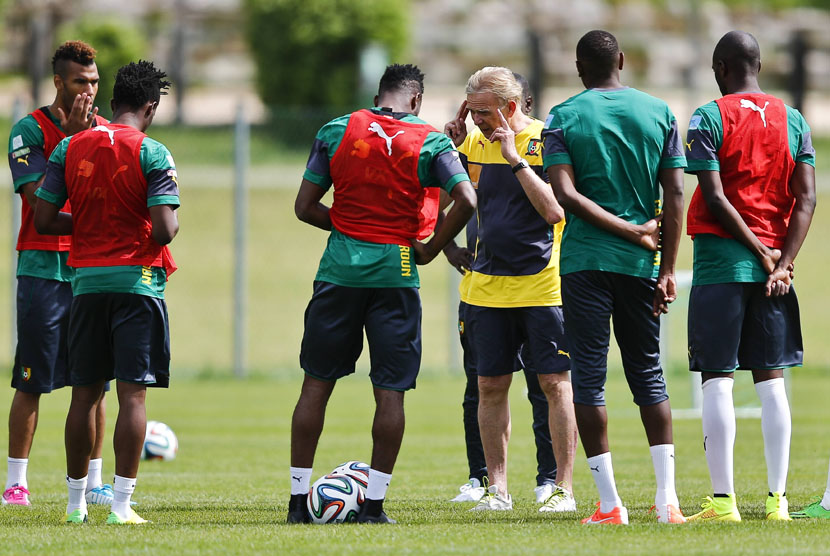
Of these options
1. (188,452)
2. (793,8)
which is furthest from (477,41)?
(188,452)

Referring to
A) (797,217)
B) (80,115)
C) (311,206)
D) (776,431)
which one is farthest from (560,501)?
(80,115)

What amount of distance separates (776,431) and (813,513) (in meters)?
0.51

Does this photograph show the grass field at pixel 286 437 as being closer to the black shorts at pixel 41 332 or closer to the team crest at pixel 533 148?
the black shorts at pixel 41 332

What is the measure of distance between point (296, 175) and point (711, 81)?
2857cm

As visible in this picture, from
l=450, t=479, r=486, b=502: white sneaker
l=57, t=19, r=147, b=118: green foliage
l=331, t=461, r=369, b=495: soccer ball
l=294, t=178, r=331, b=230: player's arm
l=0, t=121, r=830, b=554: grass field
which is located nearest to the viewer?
l=0, t=121, r=830, b=554: grass field

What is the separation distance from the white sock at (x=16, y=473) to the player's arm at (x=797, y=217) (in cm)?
440

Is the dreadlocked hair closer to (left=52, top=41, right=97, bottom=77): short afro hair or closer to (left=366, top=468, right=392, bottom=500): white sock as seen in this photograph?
(left=52, top=41, right=97, bottom=77): short afro hair

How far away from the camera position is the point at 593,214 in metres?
6.28

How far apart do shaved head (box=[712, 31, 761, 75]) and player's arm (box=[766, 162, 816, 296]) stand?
1.84 ft

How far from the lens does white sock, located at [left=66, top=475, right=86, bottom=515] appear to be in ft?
21.9

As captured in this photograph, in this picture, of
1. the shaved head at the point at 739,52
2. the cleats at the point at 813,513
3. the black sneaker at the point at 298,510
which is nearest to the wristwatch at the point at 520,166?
the shaved head at the point at 739,52

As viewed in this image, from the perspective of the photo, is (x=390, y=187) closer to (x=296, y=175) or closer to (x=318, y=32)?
(x=296, y=175)

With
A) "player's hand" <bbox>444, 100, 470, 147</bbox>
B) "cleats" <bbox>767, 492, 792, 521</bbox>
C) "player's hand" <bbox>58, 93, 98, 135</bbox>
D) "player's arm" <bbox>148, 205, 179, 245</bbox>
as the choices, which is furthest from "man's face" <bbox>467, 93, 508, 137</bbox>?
"cleats" <bbox>767, 492, 792, 521</bbox>

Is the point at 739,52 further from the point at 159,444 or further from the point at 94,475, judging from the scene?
the point at 159,444
